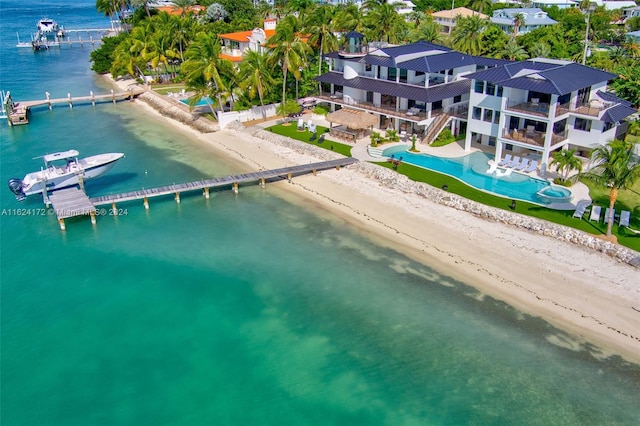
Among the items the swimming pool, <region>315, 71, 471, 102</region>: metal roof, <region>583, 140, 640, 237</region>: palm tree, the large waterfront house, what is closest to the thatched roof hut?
the large waterfront house

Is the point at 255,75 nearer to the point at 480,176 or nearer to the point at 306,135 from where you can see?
the point at 306,135

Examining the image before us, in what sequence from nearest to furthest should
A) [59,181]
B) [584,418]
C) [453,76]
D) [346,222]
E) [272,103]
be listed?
[584,418] → [346,222] → [59,181] → [453,76] → [272,103]

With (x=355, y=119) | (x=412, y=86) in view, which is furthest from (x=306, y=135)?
(x=412, y=86)

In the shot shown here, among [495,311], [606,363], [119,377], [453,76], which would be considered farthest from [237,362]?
[453,76]

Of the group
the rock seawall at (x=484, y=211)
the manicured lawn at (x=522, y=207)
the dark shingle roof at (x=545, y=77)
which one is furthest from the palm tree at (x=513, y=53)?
the rock seawall at (x=484, y=211)

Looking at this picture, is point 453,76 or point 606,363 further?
point 453,76

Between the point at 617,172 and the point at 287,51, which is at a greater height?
the point at 287,51

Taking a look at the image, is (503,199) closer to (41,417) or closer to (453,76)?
(453,76)
